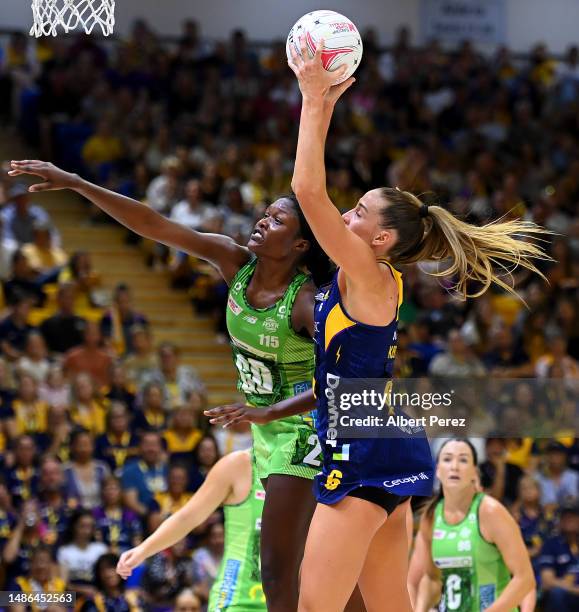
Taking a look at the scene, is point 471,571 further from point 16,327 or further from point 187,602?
point 16,327

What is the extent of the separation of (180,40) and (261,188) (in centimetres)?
324

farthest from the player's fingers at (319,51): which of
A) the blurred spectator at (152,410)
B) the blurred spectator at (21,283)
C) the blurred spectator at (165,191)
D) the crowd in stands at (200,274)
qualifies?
the blurred spectator at (165,191)

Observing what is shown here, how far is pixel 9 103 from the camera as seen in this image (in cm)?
1475

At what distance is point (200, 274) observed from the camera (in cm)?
1253

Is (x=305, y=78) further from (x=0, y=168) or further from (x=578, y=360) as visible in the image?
(x=0, y=168)

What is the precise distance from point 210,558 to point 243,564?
2769 millimetres

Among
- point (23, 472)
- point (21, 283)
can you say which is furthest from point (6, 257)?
point (23, 472)

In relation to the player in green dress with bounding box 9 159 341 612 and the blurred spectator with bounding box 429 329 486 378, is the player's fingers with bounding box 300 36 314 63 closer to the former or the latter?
the player in green dress with bounding box 9 159 341 612

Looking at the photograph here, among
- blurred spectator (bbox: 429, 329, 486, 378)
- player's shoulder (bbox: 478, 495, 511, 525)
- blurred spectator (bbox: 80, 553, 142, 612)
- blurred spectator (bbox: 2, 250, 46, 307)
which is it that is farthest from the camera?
blurred spectator (bbox: 429, 329, 486, 378)

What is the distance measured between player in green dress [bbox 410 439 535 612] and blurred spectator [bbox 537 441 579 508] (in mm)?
3812

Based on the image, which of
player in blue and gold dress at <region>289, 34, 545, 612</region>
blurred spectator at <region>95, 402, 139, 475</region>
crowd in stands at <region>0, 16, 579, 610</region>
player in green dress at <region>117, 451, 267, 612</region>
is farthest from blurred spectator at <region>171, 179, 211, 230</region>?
player in blue and gold dress at <region>289, 34, 545, 612</region>

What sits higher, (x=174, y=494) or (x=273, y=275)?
(x=273, y=275)

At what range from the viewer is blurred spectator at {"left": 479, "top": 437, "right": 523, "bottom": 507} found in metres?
9.46

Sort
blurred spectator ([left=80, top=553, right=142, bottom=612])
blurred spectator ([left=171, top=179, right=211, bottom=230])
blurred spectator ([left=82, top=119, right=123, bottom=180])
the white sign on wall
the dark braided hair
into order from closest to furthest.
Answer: the dark braided hair
blurred spectator ([left=80, top=553, right=142, bottom=612])
blurred spectator ([left=171, top=179, right=211, bottom=230])
blurred spectator ([left=82, top=119, right=123, bottom=180])
the white sign on wall
